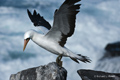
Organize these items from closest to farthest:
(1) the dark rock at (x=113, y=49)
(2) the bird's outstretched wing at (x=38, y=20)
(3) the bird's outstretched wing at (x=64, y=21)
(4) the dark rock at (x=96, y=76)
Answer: (3) the bird's outstretched wing at (x=64, y=21) < (4) the dark rock at (x=96, y=76) < (2) the bird's outstretched wing at (x=38, y=20) < (1) the dark rock at (x=113, y=49)

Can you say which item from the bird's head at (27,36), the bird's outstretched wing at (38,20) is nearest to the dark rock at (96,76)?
the bird's head at (27,36)

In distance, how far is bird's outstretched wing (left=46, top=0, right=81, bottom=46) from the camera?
586 cm

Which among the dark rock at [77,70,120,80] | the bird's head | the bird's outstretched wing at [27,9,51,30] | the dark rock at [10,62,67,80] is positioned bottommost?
the dark rock at [77,70,120,80]

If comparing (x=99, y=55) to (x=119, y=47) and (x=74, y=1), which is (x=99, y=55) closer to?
(x=119, y=47)

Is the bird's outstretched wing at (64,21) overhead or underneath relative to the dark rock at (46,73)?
overhead

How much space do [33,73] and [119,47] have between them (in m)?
9.91

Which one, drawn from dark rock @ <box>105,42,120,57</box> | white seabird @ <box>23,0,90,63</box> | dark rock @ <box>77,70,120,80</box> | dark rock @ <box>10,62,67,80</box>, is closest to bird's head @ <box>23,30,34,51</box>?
white seabird @ <box>23,0,90,63</box>

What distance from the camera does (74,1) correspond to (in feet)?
19.2

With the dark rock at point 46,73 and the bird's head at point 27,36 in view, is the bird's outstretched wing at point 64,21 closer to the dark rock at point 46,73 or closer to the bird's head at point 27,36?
the bird's head at point 27,36

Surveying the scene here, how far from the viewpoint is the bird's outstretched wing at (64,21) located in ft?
19.2

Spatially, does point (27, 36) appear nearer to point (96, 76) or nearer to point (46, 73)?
point (46, 73)

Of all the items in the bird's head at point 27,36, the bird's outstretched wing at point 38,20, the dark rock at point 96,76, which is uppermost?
the bird's outstretched wing at point 38,20

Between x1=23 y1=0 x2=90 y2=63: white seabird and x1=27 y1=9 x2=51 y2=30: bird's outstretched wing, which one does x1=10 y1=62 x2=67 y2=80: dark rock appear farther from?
x1=27 y1=9 x2=51 y2=30: bird's outstretched wing

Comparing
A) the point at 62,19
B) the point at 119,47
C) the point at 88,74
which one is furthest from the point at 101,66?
the point at 62,19
